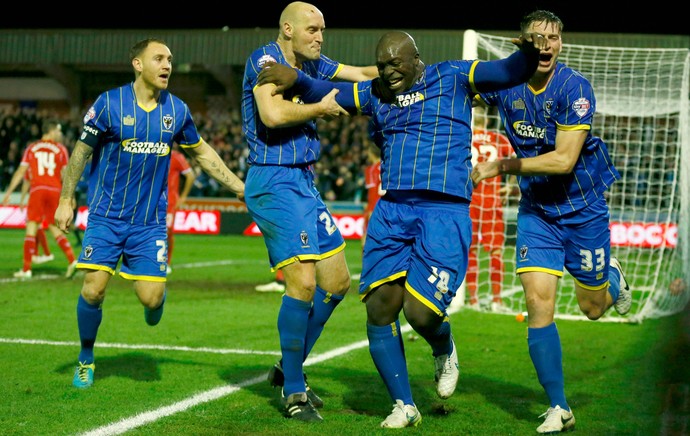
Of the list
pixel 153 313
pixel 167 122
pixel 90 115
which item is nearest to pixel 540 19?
pixel 167 122

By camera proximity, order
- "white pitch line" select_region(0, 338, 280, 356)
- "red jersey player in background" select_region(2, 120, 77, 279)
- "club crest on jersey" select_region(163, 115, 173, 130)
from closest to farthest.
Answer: "club crest on jersey" select_region(163, 115, 173, 130) → "white pitch line" select_region(0, 338, 280, 356) → "red jersey player in background" select_region(2, 120, 77, 279)

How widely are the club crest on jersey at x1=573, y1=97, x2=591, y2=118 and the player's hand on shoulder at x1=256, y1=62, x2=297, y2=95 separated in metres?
1.56

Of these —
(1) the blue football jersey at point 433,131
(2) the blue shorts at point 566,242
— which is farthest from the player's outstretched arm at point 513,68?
(2) the blue shorts at point 566,242

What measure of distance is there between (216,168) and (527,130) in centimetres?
227

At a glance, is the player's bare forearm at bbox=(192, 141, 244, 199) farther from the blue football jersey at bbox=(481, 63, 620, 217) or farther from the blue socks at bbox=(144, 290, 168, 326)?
the blue football jersey at bbox=(481, 63, 620, 217)

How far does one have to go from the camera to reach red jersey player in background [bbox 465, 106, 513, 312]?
427 inches

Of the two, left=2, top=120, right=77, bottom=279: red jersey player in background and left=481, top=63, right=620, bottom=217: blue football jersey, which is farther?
Result: left=2, top=120, right=77, bottom=279: red jersey player in background

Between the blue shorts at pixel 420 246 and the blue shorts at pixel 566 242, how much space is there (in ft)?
1.66

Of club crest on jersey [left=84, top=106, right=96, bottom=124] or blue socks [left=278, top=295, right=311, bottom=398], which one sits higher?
club crest on jersey [left=84, top=106, right=96, bottom=124]

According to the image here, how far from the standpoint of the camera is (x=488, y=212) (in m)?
11.4

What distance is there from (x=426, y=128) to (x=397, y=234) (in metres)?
0.59

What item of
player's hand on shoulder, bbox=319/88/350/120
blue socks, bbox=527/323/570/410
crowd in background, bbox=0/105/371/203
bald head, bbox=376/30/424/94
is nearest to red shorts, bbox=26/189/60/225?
player's hand on shoulder, bbox=319/88/350/120

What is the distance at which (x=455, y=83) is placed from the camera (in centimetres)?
514

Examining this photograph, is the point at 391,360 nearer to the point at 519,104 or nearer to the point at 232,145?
the point at 519,104
